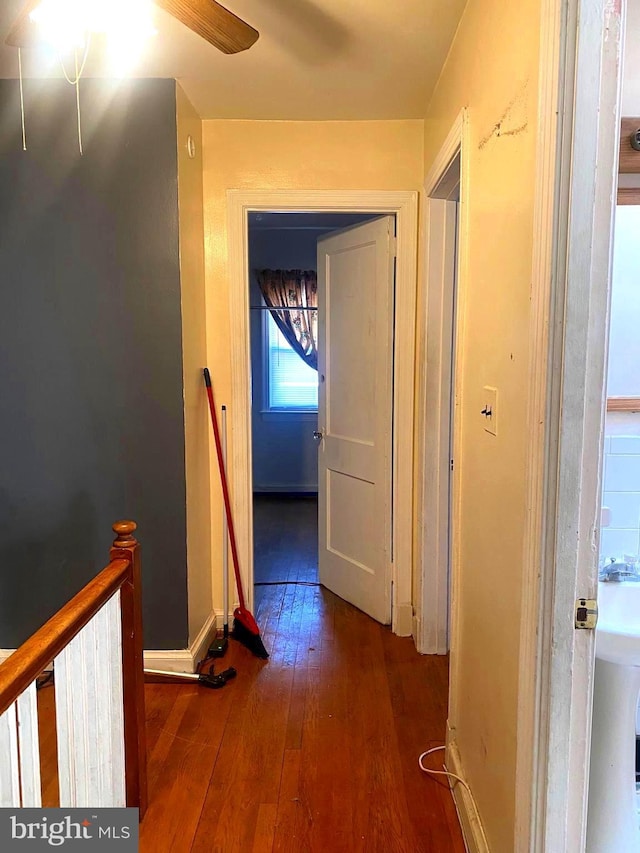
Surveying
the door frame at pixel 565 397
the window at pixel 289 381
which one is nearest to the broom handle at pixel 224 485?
the door frame at pixel 565 397

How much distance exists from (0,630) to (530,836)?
221cm

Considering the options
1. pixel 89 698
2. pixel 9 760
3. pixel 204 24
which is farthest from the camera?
pixel 204 24

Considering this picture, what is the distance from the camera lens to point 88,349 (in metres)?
2.37

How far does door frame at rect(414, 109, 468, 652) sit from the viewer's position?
2541 millimetres

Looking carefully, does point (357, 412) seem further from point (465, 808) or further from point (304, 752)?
point (465, 808)

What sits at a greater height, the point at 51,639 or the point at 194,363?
the point at 194,363

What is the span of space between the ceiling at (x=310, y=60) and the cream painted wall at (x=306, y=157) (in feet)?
0.19

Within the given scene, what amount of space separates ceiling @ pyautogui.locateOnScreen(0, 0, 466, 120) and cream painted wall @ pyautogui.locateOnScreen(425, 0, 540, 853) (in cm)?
21

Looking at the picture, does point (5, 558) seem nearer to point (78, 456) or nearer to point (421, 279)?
point (78, 456)

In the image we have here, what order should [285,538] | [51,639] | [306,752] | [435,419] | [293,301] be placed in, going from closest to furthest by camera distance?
1. [51,639]
2. [306,752]
3. [435,419]
4. [285,538]
5. [293,301]

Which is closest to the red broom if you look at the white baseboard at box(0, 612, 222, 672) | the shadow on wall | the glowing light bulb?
the white baseboard at box(0, 612, 222, 672)

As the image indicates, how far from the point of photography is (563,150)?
3.37 ft

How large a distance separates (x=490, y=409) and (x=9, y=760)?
126 cm

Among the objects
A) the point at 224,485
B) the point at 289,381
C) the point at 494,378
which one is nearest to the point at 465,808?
the point at 494,378
